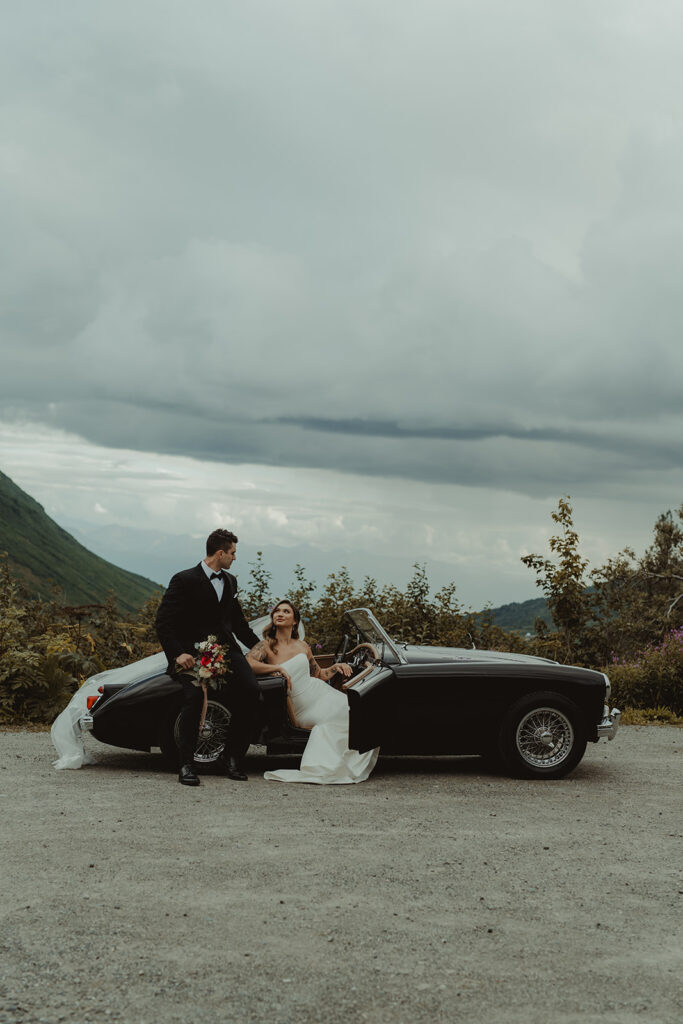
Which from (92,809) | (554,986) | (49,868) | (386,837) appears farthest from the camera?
(92,809)

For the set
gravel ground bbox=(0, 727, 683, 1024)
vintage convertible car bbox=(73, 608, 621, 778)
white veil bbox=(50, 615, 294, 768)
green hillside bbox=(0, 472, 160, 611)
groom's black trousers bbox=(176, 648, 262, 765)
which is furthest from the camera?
green hillside bbox=(0, 472, 160, 611)

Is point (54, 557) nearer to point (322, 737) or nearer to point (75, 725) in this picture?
point (75, 725)

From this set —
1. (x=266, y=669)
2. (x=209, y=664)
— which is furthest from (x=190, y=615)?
(x=266, y=669)

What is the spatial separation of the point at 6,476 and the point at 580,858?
115304 mm

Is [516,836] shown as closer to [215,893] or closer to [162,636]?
[215,893]

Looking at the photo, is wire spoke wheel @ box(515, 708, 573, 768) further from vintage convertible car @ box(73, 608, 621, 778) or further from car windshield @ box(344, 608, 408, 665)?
car windshield @ box(344, 608, 408, 665)

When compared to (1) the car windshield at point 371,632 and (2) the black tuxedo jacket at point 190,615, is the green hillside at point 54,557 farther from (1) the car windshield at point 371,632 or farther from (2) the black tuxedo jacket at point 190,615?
(2) the black tuxedo jacket at point 190,615

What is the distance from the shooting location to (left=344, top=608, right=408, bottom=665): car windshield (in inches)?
333

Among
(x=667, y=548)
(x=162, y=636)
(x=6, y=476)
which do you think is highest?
(x=6, y=476)

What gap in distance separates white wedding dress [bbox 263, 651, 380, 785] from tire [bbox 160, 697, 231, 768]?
19.2 inches

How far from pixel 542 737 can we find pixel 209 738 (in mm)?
2743

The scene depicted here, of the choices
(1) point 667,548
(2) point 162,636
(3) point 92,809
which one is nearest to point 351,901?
(3) point 92,809

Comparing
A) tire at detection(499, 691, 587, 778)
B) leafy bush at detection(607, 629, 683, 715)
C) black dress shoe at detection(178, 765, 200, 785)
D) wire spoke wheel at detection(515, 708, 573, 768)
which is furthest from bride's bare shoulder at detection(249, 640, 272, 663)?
leafy bush at detection(607, 629, 683, 715)

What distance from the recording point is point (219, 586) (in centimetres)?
→ 820
